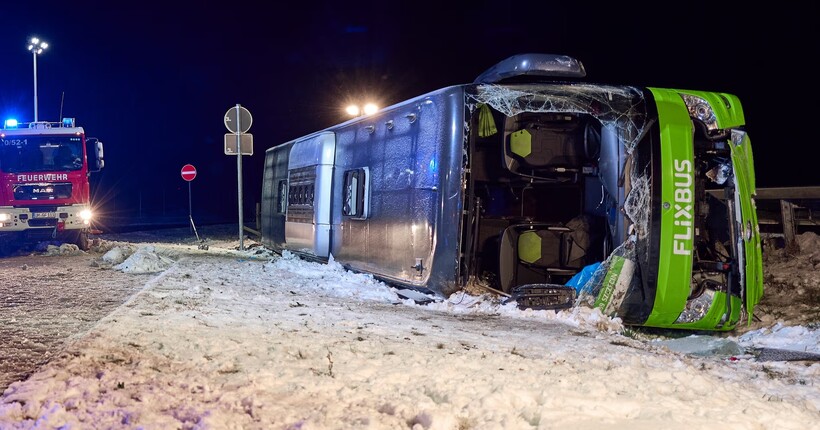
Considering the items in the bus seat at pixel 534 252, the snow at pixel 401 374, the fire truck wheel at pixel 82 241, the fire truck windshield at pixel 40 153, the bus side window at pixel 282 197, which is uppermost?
the fire truck windshield at pixel 40 153

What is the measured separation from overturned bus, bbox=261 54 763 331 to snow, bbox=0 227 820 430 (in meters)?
0.54

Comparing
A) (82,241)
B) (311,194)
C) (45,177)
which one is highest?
(45,177)

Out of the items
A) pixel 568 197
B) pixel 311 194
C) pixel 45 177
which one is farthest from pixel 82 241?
A: pixel 568 197

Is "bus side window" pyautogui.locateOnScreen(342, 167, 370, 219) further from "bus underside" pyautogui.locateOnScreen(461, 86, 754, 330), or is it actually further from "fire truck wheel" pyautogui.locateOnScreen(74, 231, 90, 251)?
"fire truck wheel" pyautogui.locateOnScreen(74, 231, 90, 251)

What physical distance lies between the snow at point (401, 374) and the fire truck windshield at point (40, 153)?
10.2 metres

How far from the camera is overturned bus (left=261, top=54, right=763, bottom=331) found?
265 inches

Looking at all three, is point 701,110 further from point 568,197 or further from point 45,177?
A: point 45,177

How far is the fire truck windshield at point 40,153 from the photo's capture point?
15.4 m

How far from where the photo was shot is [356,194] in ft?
33.6

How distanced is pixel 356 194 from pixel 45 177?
30.2ft

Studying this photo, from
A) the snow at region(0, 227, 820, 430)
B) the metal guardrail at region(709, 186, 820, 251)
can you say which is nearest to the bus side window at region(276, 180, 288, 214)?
the snow at region(0, 227, 820, 430)

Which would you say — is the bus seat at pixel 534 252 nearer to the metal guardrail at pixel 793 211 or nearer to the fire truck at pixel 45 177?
the metal guardrail at pixel 793 211

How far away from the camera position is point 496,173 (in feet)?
28.6

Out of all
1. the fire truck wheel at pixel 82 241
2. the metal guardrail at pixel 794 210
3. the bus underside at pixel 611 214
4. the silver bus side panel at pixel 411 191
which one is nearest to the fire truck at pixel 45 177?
the fire truck wheel at pixel 82 241
